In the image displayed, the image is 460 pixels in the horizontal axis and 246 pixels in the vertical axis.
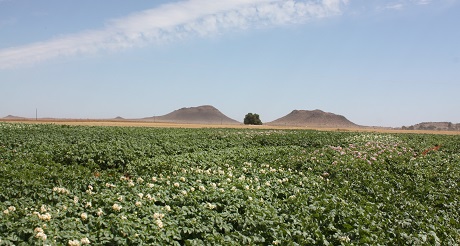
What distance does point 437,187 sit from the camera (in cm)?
1384

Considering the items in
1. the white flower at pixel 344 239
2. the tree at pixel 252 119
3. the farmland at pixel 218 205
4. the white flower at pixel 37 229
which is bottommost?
the white flower at pixel 344 239

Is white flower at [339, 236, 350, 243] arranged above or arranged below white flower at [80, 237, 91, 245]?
below

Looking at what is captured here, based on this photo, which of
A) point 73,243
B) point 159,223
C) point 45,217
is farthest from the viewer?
point 159,223

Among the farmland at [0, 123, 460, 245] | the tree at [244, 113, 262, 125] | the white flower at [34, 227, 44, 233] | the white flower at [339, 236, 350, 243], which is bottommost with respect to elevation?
the white flower at [339, 236, 350, 243]

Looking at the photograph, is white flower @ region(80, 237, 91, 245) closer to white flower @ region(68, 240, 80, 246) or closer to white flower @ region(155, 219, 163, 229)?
white flower @ region(68, 240, 80, 246)

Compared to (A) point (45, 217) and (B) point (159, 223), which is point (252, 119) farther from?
(A) point (45, 217)

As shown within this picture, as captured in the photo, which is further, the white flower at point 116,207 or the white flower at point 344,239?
the white flower at point 116,207

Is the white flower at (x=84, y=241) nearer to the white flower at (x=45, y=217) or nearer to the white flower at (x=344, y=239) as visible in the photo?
the white flower at (x=45, y=217)

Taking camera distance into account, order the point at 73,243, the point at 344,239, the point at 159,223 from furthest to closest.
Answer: the point at 344,239, the point at 159,223, the point at 73,243

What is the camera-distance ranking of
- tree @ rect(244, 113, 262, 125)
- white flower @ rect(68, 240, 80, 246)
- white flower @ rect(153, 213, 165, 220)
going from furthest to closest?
tree @ rect(244, 113, 262, 125) → white flower @ rect(153, 213, 165, 220) → white flower @ rect(68, 240, 80, 246)

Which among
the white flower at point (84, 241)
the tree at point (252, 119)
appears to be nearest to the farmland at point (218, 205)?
the white flower at point (84, 241)

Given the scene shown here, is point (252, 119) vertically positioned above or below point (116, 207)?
above

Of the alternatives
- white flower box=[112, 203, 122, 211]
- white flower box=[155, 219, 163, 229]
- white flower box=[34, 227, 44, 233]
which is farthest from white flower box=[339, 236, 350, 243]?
white flower box=[34, 227, 44, 233]

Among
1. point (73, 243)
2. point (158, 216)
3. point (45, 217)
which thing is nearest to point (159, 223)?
point (158, 216)
